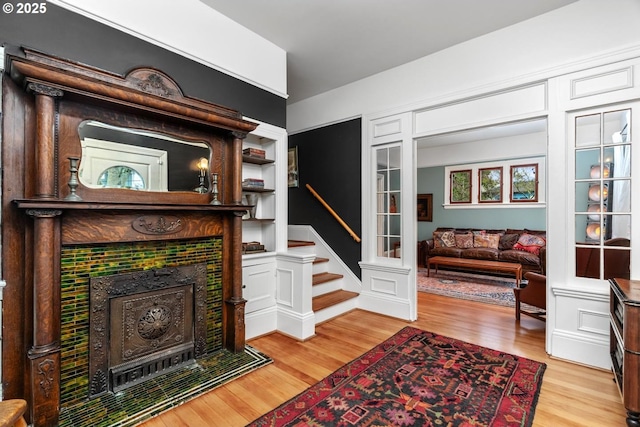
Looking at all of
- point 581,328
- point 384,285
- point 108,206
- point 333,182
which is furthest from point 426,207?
point 108,206

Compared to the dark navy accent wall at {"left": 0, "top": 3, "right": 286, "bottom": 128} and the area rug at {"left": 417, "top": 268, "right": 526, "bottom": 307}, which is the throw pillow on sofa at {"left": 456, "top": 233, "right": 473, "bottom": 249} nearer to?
the area rug at {"left": 417, "top": 268, "right": 526, "bottom": 307}

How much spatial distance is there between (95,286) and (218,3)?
249 centimetres

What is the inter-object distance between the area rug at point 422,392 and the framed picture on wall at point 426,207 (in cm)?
533

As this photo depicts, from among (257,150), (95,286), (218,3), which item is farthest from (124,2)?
(95,286)

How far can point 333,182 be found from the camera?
4324 mm

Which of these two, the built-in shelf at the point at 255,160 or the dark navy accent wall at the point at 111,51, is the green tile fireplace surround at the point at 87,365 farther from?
the dark navy accent wall at the point at 111,51

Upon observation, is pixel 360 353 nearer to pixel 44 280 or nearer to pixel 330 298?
pixel 330 298

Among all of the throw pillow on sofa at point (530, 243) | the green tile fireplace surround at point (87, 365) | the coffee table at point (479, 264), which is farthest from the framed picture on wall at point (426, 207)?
the green tile fireplace surround at point (87, 365)

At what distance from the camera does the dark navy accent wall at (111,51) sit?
70.7 inches

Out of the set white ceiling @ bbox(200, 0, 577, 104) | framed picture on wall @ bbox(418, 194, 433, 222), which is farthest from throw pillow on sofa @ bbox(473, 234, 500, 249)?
white ceiling @ bbox(200, 0, 577, 104)

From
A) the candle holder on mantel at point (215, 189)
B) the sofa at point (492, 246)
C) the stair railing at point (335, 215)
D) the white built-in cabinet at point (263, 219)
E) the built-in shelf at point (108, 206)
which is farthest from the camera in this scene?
the sofa at point (492, 246)

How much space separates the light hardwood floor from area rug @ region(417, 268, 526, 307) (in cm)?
61

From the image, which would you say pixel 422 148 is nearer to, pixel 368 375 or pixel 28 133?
pixel 368 375

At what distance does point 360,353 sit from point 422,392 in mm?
689
